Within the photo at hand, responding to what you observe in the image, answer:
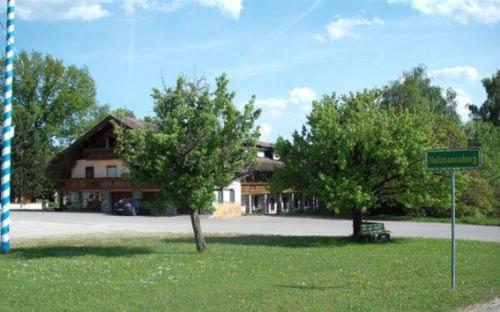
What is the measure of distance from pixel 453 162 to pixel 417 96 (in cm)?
4486

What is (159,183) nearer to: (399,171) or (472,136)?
(399,171)

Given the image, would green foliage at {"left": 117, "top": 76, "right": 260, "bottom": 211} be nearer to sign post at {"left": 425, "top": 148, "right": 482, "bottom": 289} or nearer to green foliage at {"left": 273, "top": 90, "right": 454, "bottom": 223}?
green foliage at {"left": 273, "top": 90, "right": 454, "bottom": 223}

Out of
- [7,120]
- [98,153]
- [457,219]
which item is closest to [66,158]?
[98,153]

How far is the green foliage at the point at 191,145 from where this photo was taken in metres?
18.1

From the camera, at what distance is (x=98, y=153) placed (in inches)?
2234

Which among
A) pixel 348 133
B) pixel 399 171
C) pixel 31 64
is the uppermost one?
pixel 31 64

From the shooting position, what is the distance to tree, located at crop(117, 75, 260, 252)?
18.1 metres

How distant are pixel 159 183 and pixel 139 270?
511 centimetres

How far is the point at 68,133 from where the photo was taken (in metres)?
73.8

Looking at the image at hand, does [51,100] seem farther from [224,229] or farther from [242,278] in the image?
[242,278]

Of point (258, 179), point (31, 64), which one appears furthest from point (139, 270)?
point (31, 64)

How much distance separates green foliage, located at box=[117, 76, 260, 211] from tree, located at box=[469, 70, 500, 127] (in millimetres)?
56291

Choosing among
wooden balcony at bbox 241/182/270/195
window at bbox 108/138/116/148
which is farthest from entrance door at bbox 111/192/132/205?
wooden balcony at bbox 241/182/270/195

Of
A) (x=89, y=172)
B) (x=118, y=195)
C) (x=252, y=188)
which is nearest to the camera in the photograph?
(x=118, y=195)
